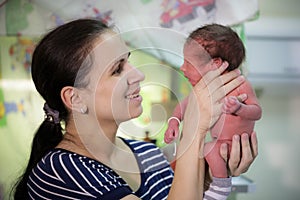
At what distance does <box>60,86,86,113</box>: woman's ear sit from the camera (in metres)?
0.79

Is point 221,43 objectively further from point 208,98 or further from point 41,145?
point 41,145

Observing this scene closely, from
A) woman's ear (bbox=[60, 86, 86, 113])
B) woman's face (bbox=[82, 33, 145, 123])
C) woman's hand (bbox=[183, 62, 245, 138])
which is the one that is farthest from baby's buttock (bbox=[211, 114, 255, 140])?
woman's ear (bbox=[60, 86, 86, 113])

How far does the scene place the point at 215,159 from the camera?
76cm

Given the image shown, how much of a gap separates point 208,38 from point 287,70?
1.00m

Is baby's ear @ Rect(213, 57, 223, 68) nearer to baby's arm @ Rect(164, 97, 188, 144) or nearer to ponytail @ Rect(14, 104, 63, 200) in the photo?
baby's arm @ Rect(164, 97, 188, 144)

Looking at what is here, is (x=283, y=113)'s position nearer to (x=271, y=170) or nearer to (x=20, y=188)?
(x=271, y=170)

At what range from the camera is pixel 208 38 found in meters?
0.73

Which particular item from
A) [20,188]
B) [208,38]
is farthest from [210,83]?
[20,188]

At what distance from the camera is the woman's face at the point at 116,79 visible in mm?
729

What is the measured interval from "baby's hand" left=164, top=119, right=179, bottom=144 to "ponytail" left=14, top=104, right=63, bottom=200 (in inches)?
10.4

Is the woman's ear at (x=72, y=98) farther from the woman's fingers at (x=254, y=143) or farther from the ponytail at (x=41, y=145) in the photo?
the woman's fingers at (x=254, y=143)

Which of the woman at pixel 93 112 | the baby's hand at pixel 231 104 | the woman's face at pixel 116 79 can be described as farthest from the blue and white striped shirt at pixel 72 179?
the baby's hand at pixel 231 104

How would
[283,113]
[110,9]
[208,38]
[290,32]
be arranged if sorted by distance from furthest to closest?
[283,113], [290,32], [110,9], [208,38]

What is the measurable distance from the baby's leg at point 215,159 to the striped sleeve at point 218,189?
2 centimetres
